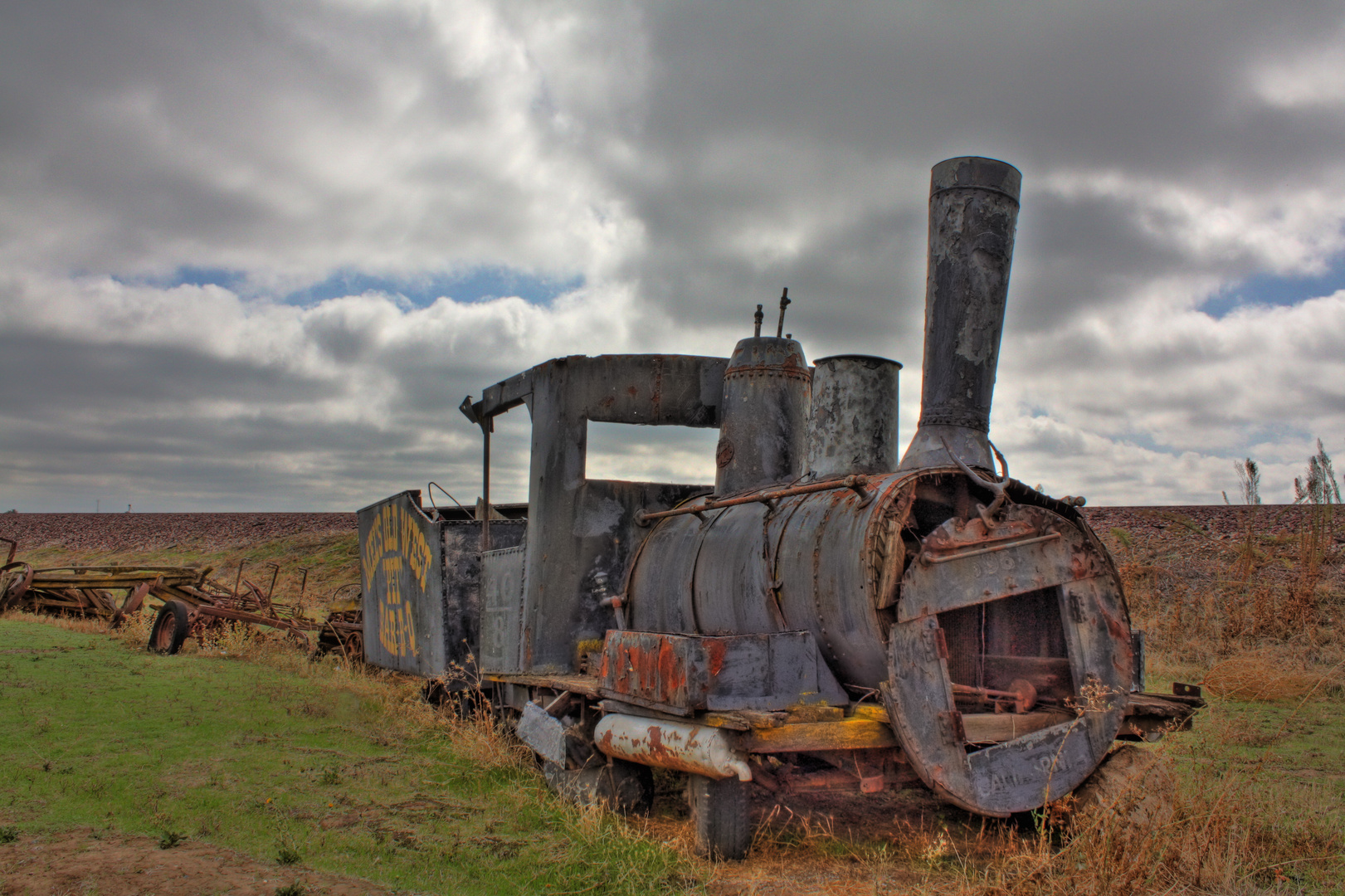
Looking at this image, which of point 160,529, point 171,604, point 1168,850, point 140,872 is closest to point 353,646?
point 171,604

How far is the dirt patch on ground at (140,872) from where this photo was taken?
4102mm

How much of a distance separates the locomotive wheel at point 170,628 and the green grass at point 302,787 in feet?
7.34

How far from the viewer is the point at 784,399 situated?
258 inches

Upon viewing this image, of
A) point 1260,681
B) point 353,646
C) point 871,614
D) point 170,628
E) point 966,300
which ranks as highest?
point 966,300

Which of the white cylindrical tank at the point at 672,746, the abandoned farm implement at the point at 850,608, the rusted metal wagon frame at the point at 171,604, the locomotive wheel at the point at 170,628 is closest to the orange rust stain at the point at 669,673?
the abandoned farm implement at the point at 850,608

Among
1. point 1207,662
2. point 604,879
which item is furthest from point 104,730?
point 1207,662

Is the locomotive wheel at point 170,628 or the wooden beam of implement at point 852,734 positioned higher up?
the wooden beam of implement at point 852,734

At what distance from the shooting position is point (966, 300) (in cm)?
500

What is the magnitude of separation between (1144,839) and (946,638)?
4.26ft

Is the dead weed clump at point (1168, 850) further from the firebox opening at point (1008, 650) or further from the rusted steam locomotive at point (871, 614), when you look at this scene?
the firebox opening at point (1008, 650)

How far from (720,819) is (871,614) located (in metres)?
1.24

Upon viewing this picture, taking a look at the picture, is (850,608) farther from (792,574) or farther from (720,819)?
(720,819)

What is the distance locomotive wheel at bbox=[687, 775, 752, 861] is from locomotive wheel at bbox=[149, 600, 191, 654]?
9.83 meters

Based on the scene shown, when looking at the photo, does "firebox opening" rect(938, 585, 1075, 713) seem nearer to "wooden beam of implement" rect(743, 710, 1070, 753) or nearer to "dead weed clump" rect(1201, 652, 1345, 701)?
"wooden beam of implement" rect(743, 710, 1070, 753)
